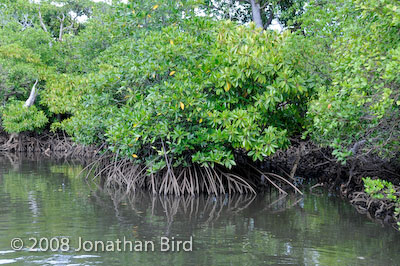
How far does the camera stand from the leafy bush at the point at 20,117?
1758 centimetres

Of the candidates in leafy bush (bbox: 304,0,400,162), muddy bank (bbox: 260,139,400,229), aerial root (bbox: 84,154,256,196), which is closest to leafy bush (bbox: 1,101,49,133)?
aerial root (bbox: 84,154,256,196)

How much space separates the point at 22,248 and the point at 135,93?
4.21 metres

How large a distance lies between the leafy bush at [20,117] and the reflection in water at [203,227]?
9143 millimetres

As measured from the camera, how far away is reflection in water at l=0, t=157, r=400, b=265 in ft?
15.5

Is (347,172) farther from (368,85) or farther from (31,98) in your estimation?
(31,98)

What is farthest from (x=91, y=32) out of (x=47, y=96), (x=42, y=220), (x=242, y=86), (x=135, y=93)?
(x=42, y=220)

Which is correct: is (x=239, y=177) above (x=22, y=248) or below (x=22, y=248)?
above

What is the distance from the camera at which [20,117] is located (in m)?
17.7

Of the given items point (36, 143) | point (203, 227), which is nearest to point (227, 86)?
point (203, 227)

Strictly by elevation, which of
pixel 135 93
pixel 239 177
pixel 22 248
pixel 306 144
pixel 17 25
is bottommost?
pixel 22 248

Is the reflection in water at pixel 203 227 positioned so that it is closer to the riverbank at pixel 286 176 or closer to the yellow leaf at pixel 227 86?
the riverbank at pixel 286 176

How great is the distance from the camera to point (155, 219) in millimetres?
6469

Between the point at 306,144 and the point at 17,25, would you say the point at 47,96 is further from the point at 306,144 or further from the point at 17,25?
the point at 306,144

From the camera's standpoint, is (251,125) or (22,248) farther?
(251,125)
